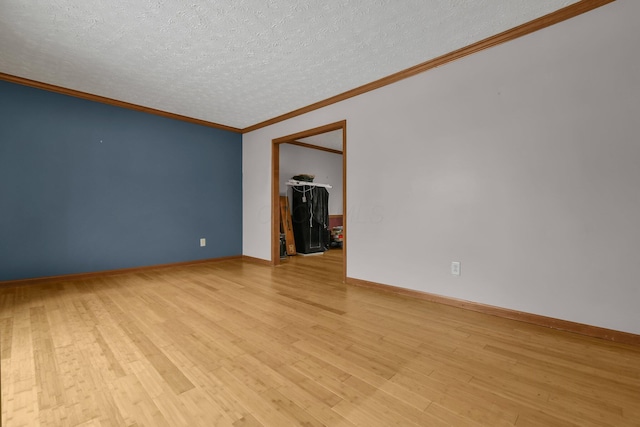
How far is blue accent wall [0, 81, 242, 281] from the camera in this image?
3191 mm

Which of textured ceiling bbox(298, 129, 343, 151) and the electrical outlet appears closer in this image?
the electrical outlet

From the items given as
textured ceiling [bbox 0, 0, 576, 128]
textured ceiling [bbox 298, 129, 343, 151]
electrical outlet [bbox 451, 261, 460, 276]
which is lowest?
electrical outlet [bbox 451, 261, 460, 276]

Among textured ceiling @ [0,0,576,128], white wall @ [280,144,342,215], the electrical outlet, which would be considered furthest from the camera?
white wall @ [280,144,342,215]

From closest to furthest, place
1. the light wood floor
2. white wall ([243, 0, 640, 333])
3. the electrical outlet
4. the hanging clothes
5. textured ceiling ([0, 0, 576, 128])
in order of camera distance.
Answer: the light wood floor, white wall ([243, 0, 640, 333]), textured ceiling ([0, 0, 576, 128]), the electrical outlet, the hanging clothes

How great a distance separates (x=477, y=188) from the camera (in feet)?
8.15

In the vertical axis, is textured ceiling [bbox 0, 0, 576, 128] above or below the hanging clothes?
above

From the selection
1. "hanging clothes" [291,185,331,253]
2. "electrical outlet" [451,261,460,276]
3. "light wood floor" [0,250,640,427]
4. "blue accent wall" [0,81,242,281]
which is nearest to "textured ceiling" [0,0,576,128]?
"blue accent wall" [0,81,242,281]

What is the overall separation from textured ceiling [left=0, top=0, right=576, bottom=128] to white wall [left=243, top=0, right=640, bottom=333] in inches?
12.9

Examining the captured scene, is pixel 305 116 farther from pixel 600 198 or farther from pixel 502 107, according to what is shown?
pixel 600 198

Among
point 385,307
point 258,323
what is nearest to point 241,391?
point 258,323

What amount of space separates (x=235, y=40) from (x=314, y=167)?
4.22 metres

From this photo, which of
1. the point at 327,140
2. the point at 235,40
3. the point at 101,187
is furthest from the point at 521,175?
the point at 101,187

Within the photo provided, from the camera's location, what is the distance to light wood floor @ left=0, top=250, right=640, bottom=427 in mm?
1202

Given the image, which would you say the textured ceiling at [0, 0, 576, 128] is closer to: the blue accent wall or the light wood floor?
the blue accent wall
